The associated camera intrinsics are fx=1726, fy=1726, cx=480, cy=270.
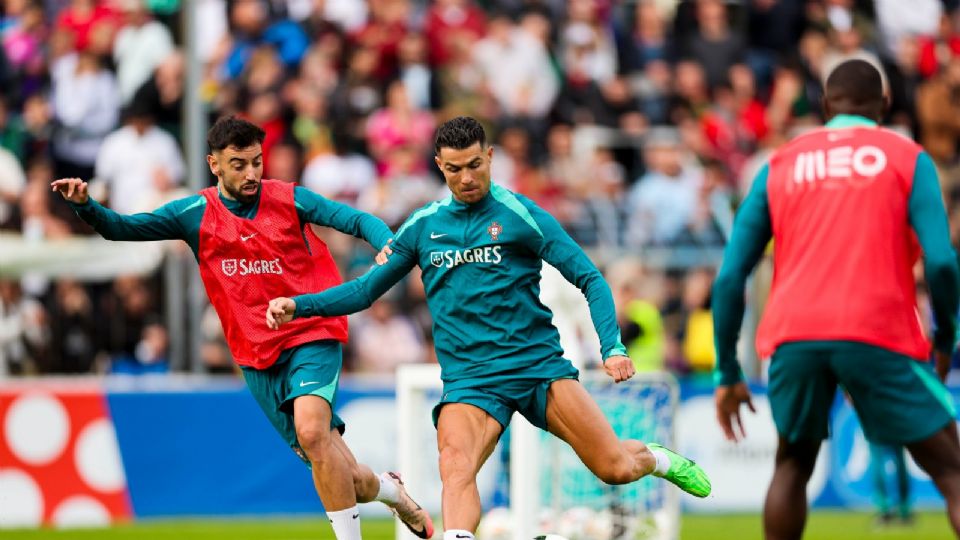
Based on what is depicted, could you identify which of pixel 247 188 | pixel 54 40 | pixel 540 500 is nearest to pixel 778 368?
pixel 247 188

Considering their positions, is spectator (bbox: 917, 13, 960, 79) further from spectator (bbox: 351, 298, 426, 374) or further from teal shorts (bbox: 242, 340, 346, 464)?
teal shorts (bbox: 242, 340, 346, 464)

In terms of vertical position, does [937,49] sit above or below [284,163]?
above

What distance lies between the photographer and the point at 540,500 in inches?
495

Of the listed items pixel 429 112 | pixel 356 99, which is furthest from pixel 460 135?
pixel 429 112

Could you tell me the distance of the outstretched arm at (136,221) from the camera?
31.1 ft

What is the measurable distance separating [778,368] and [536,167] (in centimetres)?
1232

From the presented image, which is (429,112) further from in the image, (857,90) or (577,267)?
(857,90)

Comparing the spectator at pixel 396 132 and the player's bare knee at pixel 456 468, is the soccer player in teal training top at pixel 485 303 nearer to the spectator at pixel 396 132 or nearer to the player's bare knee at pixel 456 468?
the player's bare knee at pixel 456 468

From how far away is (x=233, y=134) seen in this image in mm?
9359

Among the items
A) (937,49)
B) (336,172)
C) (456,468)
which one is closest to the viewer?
(456,468)

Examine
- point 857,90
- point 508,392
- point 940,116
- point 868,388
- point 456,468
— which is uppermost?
point 857,90

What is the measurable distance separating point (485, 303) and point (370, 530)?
6.89m

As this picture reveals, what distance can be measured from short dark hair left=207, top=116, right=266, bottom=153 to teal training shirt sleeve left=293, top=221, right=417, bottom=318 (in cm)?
110

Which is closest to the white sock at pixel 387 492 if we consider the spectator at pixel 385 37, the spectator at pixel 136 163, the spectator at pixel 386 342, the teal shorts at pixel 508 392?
the teal shorts at pixel 508 392
